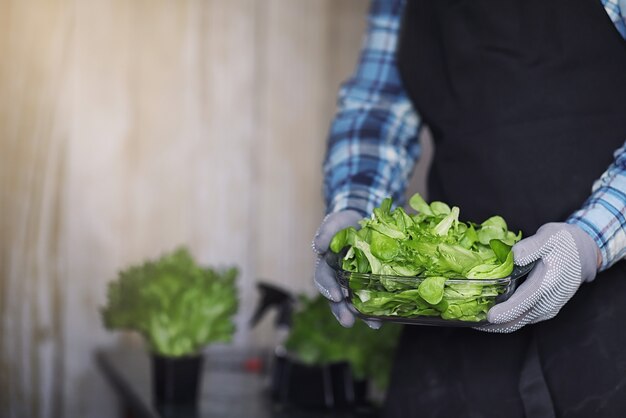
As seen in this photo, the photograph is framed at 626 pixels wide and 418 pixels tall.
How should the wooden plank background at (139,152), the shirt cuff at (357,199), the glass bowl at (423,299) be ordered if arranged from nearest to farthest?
the glass bowl at (423,299) < the shirt cuff at (357,199) < the wooden plank background at (139,152)

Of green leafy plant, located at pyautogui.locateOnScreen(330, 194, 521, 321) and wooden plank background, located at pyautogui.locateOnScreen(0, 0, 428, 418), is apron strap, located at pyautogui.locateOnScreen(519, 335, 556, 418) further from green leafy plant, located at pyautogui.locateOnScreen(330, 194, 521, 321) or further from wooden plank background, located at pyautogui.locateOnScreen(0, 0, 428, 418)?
wooden plank background, located at pyautogui.locateOnScreen(0, 0, 428, 418)

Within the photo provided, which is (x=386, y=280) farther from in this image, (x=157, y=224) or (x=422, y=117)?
(x=157, y=224)

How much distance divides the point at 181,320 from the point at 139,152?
35.0 inches

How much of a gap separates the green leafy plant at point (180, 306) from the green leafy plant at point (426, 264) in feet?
3.18

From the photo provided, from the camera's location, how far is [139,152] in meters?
2.71

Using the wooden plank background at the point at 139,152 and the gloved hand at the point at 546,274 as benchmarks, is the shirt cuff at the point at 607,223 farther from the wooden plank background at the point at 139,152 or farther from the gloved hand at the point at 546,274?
the wooden plank background at the point at 139,152

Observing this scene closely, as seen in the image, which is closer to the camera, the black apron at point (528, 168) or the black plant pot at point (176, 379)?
the black apron at point (528, 168)

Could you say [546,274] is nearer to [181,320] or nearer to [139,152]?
[181,320]

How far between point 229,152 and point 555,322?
5.81 feet

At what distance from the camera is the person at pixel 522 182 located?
107 cm

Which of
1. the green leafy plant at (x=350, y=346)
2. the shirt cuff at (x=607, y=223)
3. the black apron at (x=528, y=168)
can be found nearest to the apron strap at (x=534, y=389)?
the black apron at (x=528, y=168)

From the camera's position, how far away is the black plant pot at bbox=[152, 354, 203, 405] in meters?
1.92

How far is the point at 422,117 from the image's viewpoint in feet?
4.57

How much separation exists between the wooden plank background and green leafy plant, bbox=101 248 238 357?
0.71 meters
